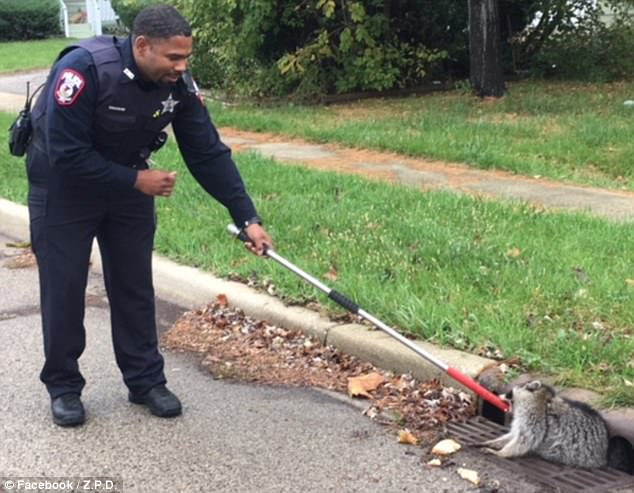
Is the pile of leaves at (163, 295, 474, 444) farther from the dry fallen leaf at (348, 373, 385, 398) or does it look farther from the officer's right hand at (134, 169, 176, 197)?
the officer's right hand at (134, 169, 176, 197)

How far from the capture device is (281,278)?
5.53m

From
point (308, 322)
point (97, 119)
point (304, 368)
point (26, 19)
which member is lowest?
point (304, 368)

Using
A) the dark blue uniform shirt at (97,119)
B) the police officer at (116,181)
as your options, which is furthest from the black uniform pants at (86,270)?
the dark blue uniform shirt at (97,119)

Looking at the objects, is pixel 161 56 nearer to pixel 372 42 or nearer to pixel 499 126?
pixel 499 126

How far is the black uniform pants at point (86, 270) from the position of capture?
12.7 ft

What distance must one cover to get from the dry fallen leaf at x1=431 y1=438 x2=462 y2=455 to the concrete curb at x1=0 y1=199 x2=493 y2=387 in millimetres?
453

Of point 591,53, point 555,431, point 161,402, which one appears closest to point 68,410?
point 161,402

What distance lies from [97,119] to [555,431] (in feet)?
7.15

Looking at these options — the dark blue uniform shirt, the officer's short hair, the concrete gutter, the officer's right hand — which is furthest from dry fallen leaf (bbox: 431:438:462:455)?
the officer's short hair

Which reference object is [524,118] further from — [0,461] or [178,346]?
[0,461]

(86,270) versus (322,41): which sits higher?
(322,41)

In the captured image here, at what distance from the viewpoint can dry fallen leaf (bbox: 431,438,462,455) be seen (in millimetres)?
3795

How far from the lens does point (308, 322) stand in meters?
5.03

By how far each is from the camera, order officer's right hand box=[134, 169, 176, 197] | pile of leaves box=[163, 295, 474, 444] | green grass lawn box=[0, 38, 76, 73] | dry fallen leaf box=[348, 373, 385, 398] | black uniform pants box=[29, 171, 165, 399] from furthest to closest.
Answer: green grass lawn box=[0, 38, 76, 73], dry fallen leaf box=[348, 373, 385, 398], pile of leaves box=[163, 295, 474, 444], black uniform pants box=[29, 171, 165, 399], officer's right hand box=[134, 169, 176, 197]
